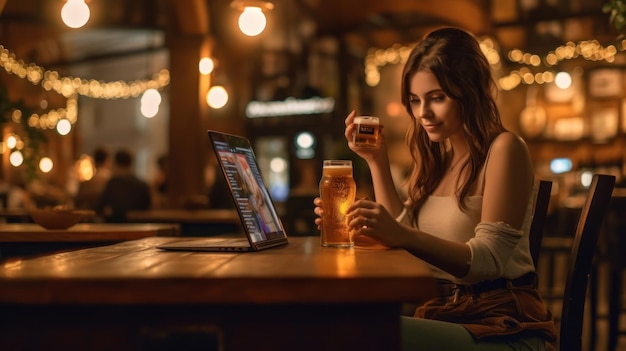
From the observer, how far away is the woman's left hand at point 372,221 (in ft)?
5.68

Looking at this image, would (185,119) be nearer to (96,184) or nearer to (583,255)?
(96,184)

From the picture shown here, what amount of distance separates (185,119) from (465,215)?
20.4ft

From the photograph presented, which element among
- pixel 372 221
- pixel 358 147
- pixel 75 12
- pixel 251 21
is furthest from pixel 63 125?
pixel 372 221

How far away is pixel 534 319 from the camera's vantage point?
78.8 inches

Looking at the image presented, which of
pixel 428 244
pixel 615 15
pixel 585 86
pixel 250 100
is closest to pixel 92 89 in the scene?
pixel 250 100

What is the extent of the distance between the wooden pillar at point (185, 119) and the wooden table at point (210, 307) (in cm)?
655

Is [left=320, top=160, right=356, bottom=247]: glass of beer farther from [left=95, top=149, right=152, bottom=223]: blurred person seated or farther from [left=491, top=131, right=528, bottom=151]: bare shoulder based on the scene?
[left=95, top=149, right=152, bottom=223]: blurred person seated

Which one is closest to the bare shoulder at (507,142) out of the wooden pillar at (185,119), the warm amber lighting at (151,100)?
the wooden pillar at (185,119)

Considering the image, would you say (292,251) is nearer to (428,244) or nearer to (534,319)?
(428,244)

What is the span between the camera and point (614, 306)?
4.63m

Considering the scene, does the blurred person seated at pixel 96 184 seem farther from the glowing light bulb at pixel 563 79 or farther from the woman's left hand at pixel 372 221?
the woman's left hand at pixel 372 221

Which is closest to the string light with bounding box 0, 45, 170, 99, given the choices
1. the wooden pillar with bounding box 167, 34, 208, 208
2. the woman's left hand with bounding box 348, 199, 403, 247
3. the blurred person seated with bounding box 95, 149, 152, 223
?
the wooden pillar with bounding box 167, 34, 208, 208

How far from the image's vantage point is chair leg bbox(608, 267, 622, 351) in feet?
15.0

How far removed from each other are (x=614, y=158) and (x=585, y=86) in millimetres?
1229
